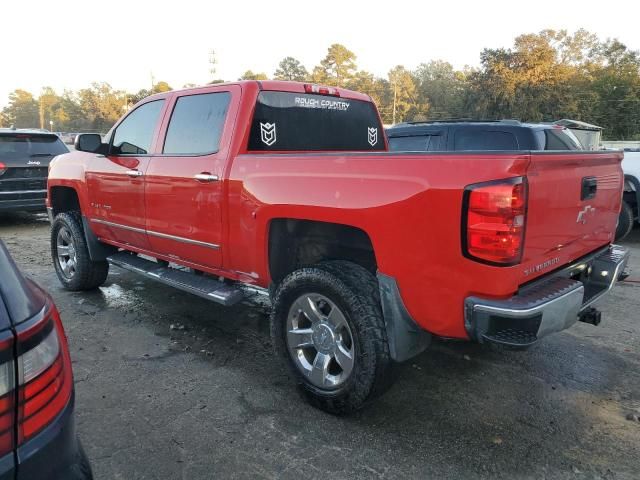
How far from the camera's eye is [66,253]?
5535mm

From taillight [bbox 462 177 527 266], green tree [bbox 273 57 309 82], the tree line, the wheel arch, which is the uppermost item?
green tree [bbox 273 57 309 82]

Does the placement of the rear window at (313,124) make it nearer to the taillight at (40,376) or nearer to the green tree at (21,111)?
the taillight at (40,376)

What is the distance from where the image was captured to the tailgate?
2352 mm

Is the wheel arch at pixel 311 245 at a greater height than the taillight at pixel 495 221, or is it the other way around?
the taillight at pixel 495 221

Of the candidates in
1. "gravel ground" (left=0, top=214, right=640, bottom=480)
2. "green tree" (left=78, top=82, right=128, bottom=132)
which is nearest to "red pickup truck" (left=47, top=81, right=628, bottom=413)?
"gravel ground" (left=0, top=214, right=640, bottom=480)

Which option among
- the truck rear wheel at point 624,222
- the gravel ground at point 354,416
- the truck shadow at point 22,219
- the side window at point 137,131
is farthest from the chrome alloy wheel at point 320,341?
the truck shadow at point 22,219

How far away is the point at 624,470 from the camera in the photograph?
2.48 meters

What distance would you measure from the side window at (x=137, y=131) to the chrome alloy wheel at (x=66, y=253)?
1.32 m

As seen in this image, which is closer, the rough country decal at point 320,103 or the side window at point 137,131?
the rough country decal at point 320,103

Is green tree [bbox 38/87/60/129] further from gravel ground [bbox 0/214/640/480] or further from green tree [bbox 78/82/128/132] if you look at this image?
gravel ground [bbox 0/214/640/480]

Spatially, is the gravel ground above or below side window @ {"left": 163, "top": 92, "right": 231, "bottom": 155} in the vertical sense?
below

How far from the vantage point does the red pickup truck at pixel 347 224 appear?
7.52 feet

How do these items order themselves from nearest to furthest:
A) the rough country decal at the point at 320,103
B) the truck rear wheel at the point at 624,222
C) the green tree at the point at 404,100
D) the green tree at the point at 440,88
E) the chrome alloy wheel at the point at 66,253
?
the rough country decal at the point at 320,103
the chrome alloy wheel at the point at 66,253
the truck rear wheel at the point at 624,222
the green tree at the point at 440,88
the green tree at the point at 404,100

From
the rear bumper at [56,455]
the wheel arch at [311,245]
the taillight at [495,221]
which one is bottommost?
the rear bumper at [56,455]
